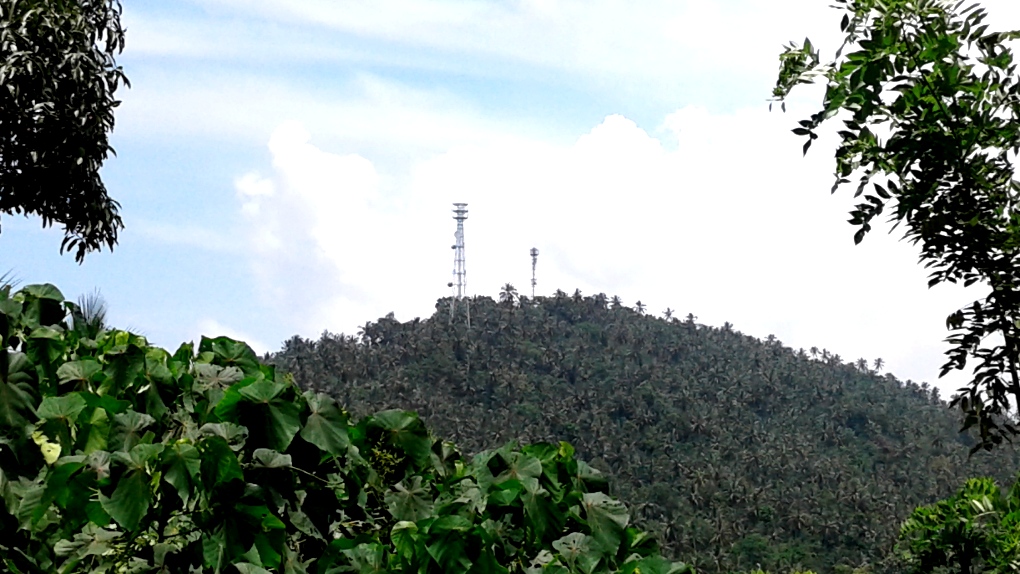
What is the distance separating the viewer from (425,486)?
2.25m

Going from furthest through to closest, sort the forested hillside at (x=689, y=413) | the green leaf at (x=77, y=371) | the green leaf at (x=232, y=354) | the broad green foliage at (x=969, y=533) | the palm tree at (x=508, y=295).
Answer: the palm tree at (x=508, y=295), the forested hillside at (x=689, y=413), the broad green foliage at (x=969, y=533), the green leaf at (x=232, y=354), the green leaf at (x=77, y=371)

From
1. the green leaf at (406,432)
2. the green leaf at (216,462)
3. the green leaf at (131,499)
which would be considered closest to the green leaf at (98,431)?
the green leaf at (131,499)

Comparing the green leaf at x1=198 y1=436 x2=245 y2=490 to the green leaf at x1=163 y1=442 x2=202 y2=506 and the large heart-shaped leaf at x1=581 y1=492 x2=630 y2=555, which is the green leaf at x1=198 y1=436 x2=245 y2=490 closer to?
the green leaf at x1=163 y1=442 x2=202 y2=506

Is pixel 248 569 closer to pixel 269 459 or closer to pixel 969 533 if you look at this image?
pixel 269 459

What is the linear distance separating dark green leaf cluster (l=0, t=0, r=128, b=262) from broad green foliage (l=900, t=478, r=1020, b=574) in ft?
18.0

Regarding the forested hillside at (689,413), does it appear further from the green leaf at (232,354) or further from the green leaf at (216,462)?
the green leaf at (216,462)

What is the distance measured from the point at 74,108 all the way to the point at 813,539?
31.0 m

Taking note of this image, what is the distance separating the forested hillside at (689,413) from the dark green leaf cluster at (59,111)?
2644cm

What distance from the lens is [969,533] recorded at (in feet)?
12.0

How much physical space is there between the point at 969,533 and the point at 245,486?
2.75m

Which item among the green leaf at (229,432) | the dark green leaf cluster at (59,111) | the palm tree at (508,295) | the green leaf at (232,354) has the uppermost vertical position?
the palm tree at (508,295)

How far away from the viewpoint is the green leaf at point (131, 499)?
1.85 metres

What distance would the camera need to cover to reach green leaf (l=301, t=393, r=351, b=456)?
6.57ft

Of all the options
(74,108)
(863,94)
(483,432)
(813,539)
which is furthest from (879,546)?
(863,94)
